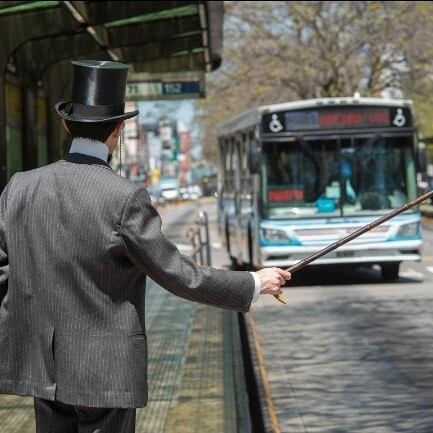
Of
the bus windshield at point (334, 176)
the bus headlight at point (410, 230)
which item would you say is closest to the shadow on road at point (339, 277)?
the bus headlight at point (410, 230)

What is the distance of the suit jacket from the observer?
401 cm

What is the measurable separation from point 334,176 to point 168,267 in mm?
14515

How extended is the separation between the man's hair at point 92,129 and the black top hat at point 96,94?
0.02 metres

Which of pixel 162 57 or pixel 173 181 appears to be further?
pixel 173 181

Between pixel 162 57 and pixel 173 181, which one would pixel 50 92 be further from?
pixel 173 181

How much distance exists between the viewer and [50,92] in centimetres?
2133

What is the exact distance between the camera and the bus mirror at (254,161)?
17938 mm

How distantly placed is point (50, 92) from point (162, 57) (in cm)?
220

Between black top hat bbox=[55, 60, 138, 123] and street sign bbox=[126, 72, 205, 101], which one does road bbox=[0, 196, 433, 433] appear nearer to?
black top hat bbox=[55, 60, 138, 123]

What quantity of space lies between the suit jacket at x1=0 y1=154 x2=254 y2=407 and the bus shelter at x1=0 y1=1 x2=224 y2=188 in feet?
28.1

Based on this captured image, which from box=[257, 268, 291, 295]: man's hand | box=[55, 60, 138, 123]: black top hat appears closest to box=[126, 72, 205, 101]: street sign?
box=[257, 268, 291, 295]: man's hand

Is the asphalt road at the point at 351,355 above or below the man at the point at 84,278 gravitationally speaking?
below

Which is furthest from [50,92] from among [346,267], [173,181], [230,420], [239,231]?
[173,181]

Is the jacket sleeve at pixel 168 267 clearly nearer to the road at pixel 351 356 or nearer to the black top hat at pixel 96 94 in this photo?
the black top hat at pixel 96 94
